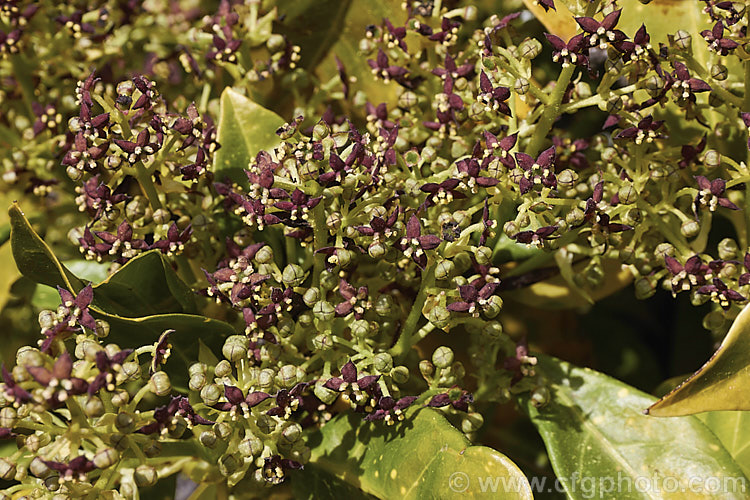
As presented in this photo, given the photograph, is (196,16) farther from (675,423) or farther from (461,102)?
(675,423)

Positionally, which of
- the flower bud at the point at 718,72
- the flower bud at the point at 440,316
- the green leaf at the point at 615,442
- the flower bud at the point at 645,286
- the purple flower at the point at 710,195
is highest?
the flower bud at the point at 718,72

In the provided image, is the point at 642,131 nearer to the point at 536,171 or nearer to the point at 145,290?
the point at 536,171

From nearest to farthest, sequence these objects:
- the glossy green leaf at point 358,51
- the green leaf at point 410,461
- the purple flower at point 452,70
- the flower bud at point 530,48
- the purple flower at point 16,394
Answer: the purple flower at point 16,394, the green leaf at point 410,461, the flower bud at point 530,48, the purple flower at point 452,70, the glossy green leaf at point 358,51

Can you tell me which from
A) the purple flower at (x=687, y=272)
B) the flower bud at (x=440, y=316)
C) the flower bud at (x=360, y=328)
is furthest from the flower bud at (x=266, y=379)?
the purple flower at (x=687, y=272)

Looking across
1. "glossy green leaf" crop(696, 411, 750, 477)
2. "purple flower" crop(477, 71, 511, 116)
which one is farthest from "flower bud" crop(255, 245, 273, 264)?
"glossy green leaf" crop(696, 411, 750, 477)

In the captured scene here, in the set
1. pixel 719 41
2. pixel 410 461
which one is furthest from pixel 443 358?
pixel 719 41

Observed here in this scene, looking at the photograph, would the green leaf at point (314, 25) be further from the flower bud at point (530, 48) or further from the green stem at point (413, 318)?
the green stem at point (413, 318)
